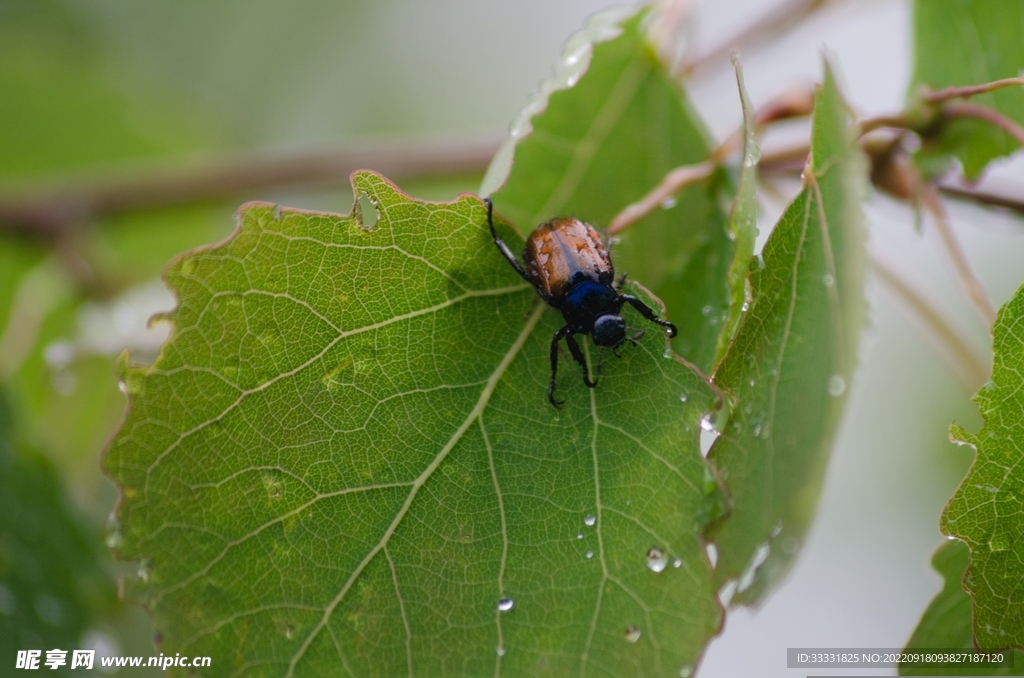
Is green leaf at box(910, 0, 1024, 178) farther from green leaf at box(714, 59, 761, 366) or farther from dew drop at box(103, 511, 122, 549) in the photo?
dew drop at box(103, 511, 122, 549)

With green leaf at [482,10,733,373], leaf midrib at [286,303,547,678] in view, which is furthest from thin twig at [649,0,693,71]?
leaf midrib at [286,303,547,678]

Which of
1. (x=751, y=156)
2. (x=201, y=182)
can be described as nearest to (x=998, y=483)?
(x=751, y=156)

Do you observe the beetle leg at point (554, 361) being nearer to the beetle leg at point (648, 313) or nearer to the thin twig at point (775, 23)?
the beetle leg at point (648, 313)

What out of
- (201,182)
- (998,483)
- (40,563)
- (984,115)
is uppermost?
(201,182)

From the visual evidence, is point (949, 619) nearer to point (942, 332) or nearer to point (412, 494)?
point (942, 332)

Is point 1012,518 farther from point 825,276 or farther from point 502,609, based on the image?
point 502,609

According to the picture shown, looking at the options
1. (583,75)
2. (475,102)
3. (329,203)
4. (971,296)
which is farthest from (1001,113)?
(475,102)
